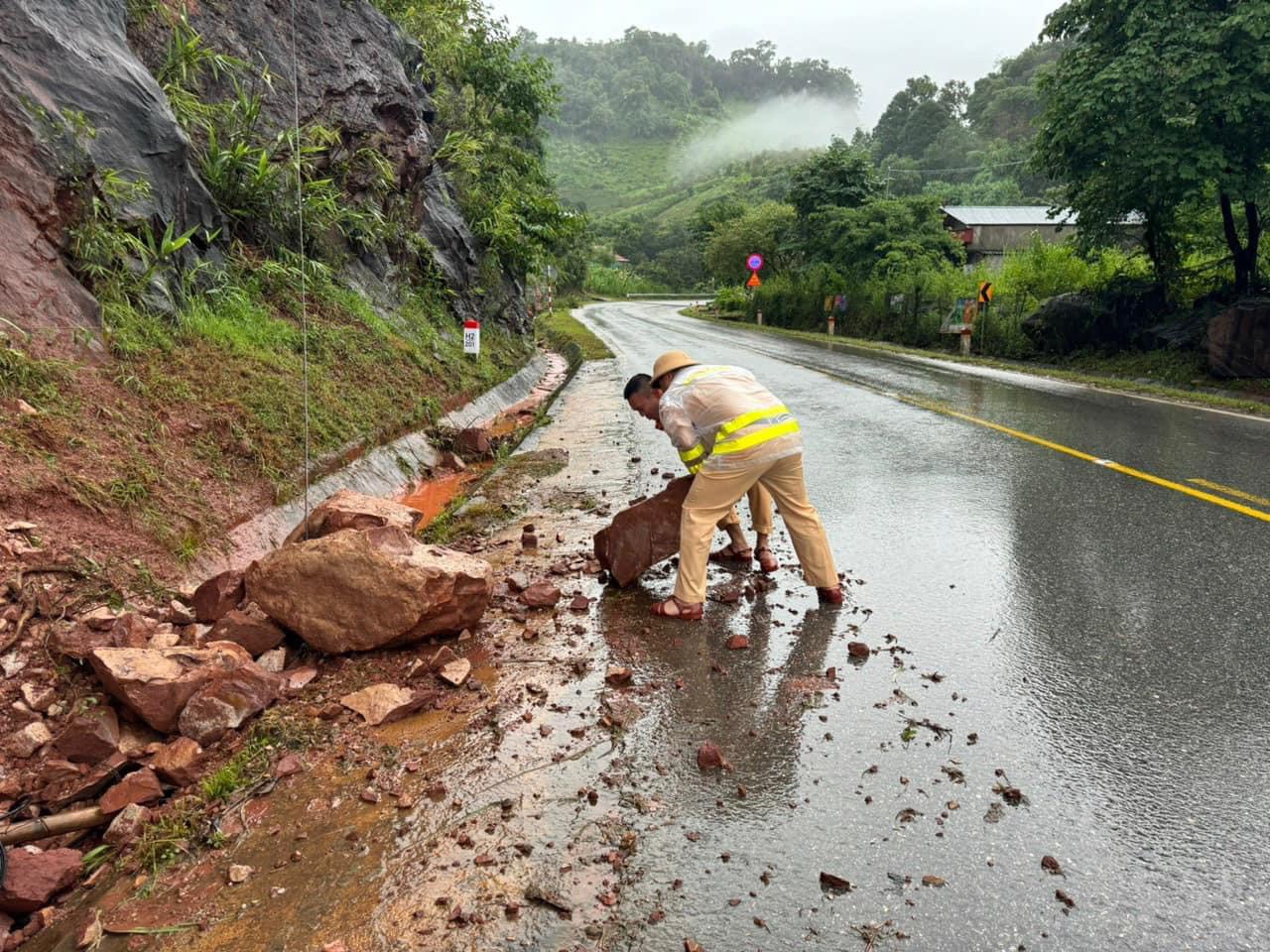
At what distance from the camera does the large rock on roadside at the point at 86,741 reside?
3.20 meters

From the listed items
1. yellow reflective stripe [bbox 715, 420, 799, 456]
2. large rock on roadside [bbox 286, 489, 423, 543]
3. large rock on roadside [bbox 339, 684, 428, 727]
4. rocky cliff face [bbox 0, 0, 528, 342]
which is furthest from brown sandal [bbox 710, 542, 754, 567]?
rocky cliff face [bbox 0, 0, 528, 342]

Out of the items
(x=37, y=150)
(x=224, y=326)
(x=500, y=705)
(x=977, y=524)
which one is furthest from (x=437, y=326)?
(x=500, y=705)

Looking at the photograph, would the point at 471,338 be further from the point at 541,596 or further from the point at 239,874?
the point at 239,874

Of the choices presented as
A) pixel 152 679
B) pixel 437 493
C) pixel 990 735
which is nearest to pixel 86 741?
pixel 152 679

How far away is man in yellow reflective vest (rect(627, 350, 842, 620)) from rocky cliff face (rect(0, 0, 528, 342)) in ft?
13.7

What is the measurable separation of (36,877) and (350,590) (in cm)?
165

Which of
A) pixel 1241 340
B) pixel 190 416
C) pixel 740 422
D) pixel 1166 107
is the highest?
pixel 1166 107

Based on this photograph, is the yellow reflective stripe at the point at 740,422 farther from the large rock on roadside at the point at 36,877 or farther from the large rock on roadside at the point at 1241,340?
the large rock on roadside at the point at 1241,340

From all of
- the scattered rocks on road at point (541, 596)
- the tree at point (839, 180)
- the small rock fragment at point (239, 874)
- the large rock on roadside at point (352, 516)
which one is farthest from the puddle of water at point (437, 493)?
the tree at point (839, 180)

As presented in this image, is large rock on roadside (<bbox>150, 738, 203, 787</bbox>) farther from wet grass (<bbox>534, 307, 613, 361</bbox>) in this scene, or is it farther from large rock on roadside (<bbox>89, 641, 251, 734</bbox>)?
wet grass (<bbox>534, 307, 613, 361</bbox>)

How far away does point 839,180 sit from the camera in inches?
1347

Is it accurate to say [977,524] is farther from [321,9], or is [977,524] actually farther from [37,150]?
[321,9]

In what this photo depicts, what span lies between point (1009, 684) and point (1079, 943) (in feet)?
5.27

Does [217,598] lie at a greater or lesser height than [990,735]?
greater
